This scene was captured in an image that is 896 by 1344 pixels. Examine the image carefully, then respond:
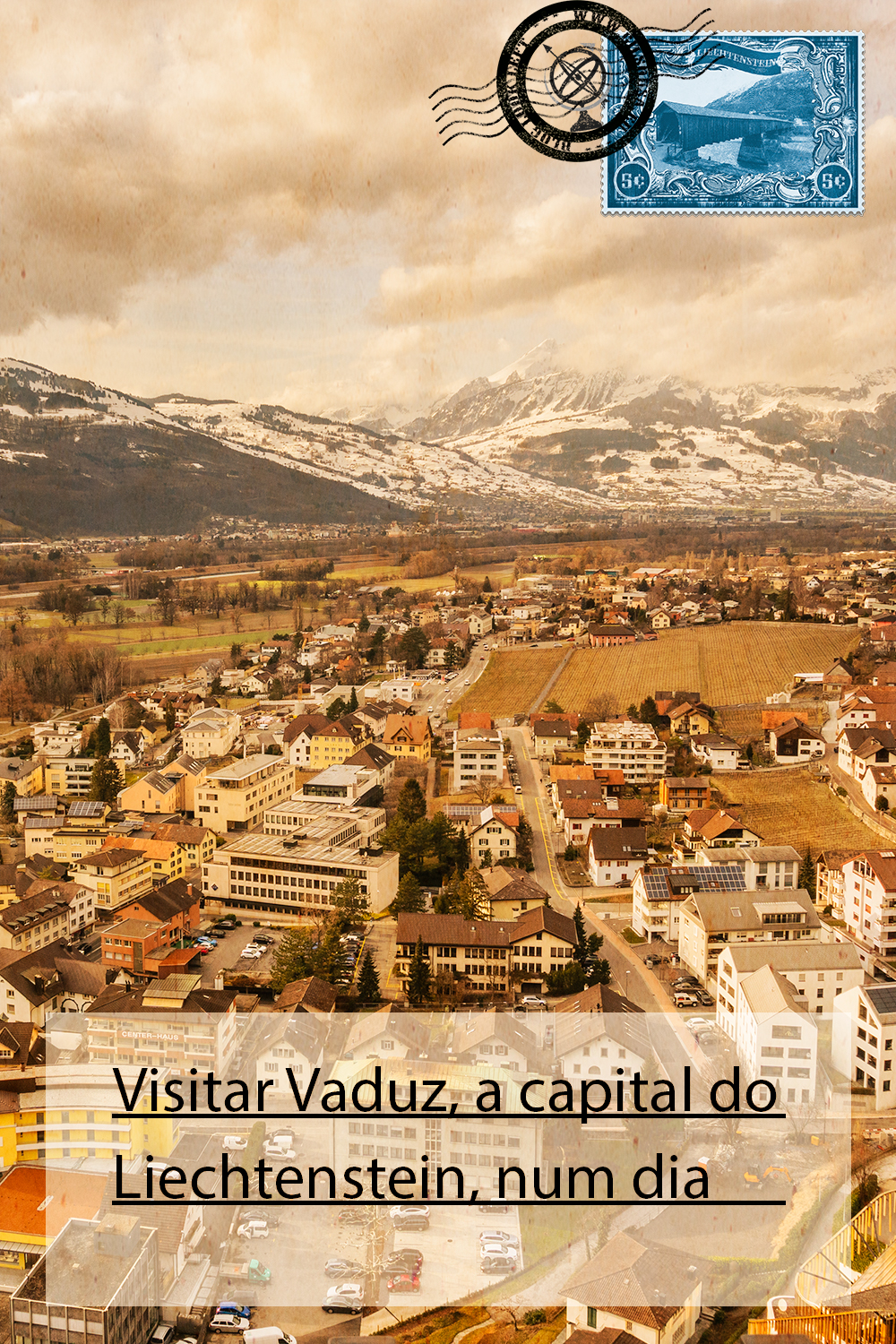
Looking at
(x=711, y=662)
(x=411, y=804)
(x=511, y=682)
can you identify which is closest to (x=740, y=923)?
(x=411, y=804)

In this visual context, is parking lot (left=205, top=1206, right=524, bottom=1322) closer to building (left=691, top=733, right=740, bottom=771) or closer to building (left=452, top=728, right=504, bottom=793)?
building (left=452, top=728, right=504, bottom=793)

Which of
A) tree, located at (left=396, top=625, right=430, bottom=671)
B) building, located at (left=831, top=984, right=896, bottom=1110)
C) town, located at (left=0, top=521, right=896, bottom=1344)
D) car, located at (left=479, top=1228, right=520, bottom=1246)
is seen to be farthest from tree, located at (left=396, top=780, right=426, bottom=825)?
tree, located at (left=396, top=625, right=430, bottom=671)

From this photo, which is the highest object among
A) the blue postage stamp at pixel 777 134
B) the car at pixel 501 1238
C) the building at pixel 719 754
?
the blue postage stamp at pixel 777 134

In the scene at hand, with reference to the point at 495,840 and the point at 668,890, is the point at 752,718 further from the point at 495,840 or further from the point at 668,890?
the point at 668,890

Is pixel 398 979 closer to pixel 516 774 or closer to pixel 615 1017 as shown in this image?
pixel 615 1017

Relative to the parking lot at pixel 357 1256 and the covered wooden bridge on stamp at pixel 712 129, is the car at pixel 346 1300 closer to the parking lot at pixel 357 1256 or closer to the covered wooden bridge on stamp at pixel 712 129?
the parking lot at pixel 357 1256

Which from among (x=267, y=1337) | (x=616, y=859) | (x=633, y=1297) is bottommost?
(x=267, y=1337)

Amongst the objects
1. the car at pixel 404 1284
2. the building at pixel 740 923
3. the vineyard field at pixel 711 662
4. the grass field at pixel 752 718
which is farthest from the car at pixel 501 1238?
the vineyard field at pixel 711 662
